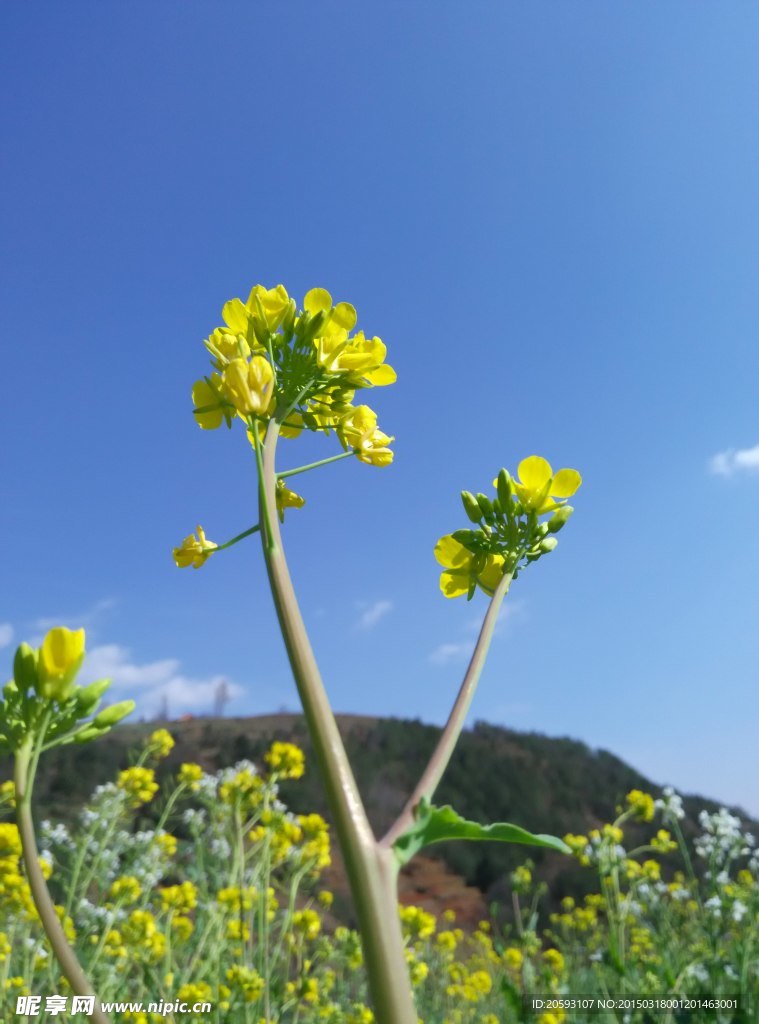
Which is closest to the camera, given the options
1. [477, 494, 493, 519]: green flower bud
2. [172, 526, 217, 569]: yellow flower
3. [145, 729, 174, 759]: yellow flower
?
[172, 526, 217, 569]: yellow flower

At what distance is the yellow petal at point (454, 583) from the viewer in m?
1.35

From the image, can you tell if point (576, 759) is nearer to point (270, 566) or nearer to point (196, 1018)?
point (196, 1018)

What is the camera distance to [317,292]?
128 centimetres

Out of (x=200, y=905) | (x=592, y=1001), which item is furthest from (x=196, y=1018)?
(x=592, y=1001)

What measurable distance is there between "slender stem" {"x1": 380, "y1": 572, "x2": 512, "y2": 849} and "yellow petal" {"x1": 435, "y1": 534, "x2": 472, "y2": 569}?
257 millimetres

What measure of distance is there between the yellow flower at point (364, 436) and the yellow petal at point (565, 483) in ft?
0.99

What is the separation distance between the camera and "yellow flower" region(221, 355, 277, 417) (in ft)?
3.59

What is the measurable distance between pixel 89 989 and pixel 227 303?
39.6 inches

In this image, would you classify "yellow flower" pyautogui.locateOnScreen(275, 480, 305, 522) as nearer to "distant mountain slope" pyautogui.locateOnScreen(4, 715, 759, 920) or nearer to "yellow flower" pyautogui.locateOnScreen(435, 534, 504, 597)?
"yellow flower" pyautogui.locateOnScreen(435, 534, 504, 597)

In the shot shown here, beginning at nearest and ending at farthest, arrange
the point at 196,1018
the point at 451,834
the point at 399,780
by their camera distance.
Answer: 1. the point at 451,834
2. the point at 196,1018
3. the point at 399,780

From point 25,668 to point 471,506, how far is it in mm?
762

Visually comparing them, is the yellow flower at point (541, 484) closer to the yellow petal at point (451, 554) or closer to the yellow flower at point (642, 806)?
the yellow petal at point (451, 554)

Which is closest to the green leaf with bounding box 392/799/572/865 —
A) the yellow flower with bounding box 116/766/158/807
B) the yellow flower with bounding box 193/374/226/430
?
the yellow flower with bounding box 193/374/226/430

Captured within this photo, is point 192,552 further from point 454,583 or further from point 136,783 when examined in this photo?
point 136,783
